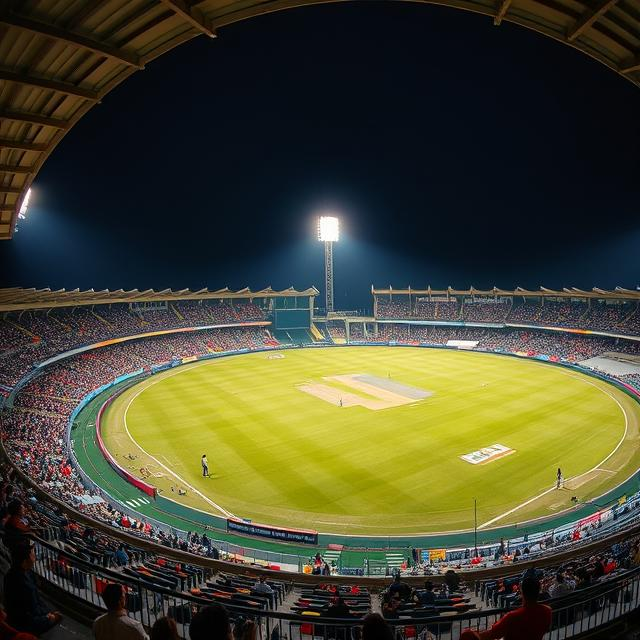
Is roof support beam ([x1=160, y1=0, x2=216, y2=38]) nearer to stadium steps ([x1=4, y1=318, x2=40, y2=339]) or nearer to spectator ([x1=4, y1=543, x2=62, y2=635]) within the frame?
spectator ([x1=4, y1=543, x2=62, y2=635])

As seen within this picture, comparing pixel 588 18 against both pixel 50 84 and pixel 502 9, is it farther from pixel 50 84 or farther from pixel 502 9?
pixel 50 84

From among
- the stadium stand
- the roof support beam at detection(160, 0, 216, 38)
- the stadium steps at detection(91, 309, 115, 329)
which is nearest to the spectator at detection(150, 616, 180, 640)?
the stadium stand

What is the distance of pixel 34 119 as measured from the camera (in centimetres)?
1034

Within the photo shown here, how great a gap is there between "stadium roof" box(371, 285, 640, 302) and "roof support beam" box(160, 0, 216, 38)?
6238 cm

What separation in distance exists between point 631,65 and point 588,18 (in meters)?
1.86

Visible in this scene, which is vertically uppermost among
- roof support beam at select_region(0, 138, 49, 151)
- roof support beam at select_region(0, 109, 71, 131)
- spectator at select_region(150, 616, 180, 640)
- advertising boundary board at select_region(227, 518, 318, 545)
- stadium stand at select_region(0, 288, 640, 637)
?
roof support beam at select_region(0, 109, 71, 131)

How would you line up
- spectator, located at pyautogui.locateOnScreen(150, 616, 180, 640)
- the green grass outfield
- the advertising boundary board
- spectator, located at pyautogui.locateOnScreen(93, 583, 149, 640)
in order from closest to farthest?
spectator, located at pyautogui.locateOnScreen(150, 616, 180, 640), spectator, located at pyautogui.locateOnScreen(93, 583, 149, 640), the advertising boundary board, the green grass outfield

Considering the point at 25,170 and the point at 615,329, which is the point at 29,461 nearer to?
the point at 25,170

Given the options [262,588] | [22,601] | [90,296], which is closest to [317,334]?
[90,296]

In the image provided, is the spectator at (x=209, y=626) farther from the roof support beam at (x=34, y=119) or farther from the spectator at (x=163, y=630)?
the roof support beam at (x=34, y=119)

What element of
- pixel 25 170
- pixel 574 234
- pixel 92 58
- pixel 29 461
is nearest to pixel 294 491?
pixel 29 461

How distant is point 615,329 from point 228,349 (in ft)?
180

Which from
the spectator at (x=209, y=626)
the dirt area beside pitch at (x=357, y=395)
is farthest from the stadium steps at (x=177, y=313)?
the spectator at (x=209, y=626)

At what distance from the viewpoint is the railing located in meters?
5.25
